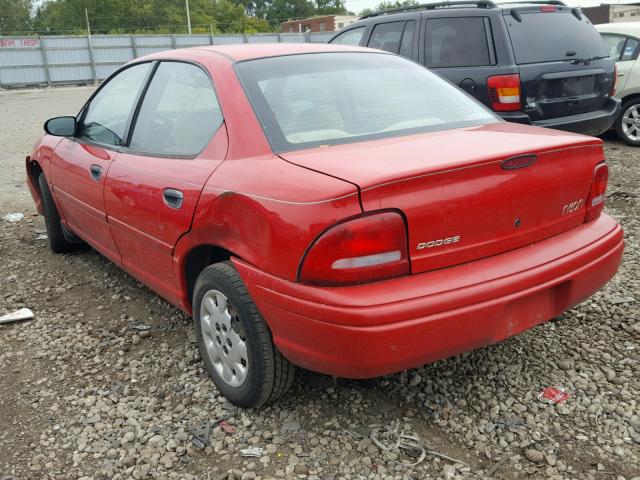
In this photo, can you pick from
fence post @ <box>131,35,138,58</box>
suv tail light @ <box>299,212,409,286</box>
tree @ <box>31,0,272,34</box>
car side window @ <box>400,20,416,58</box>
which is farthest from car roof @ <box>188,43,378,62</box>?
tree @ <box>31,0,272,34</box>

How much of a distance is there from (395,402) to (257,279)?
0.92 meters

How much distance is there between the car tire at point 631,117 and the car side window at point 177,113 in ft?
23.2

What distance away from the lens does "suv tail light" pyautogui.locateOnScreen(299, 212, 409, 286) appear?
214 centimetres

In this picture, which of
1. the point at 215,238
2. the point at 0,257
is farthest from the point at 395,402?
the point at 0,257

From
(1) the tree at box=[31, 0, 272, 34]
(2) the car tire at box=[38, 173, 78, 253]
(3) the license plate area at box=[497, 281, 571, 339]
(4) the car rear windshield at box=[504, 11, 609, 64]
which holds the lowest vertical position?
(2) the car tire at box=[38, 173, 78, 253]

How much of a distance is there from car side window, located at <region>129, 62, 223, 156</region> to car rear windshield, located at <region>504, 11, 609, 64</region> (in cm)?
393

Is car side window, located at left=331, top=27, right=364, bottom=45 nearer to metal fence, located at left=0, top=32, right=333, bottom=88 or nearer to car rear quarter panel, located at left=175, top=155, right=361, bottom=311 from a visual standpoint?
car rear quarter panel, located at left=175, top=155, right=361, bottom=311

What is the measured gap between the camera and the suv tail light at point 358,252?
2137 millimetres

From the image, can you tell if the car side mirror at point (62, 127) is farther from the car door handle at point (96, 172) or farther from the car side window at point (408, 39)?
the car side window at point (408, 39)

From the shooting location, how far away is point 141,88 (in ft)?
11.7

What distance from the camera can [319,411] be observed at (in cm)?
273

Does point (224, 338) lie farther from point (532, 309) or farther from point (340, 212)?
point (532, 309)

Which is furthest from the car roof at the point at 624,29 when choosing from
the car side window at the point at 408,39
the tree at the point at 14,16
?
the tree at the point at 14,16

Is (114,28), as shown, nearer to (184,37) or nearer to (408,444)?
(184,37)
